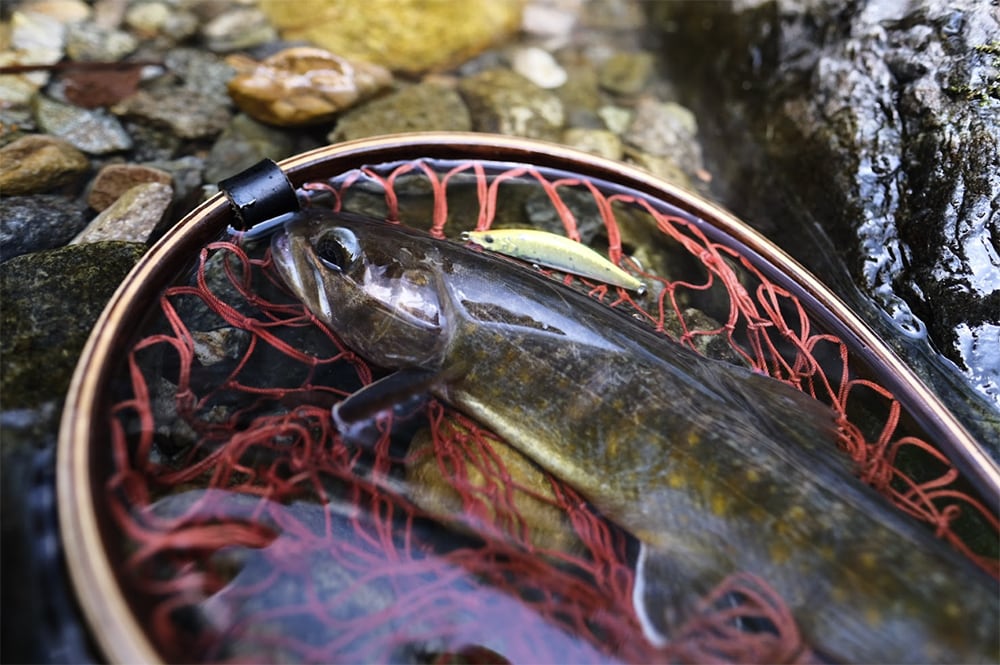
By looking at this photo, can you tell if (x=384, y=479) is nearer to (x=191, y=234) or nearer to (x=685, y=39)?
(x=191, y=234)

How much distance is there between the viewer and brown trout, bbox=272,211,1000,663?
2.33m

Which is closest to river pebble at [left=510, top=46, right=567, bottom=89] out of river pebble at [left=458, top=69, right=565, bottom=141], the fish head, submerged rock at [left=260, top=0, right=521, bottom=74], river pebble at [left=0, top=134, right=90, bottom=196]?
river pebble at [left=458, top=69, right=565, bottom=141]

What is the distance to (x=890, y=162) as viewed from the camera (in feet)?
13.4

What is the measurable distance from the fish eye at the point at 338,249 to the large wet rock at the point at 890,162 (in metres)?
2.76

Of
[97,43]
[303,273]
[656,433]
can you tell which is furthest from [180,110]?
[656,433]

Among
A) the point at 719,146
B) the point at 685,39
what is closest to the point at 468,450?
the point at 719,146

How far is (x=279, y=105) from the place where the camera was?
4.79 meters

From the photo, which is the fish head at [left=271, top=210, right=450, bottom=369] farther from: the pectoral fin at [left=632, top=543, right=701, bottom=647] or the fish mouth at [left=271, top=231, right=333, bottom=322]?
the pectoral fin at [left=632, top=543, right=701, bottom=647]

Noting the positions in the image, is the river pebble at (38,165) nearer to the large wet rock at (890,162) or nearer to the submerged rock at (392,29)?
the submerged rock at (392,29)

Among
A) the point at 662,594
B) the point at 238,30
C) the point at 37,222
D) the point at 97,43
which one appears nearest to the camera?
the point at 662,594

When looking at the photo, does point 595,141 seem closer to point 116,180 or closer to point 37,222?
point 116,180

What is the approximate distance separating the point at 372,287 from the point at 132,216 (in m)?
1.76

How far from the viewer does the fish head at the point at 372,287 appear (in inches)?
121

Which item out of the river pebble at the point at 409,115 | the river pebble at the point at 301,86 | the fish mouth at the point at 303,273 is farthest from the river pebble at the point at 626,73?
the fish mouth at the point at 303,273
